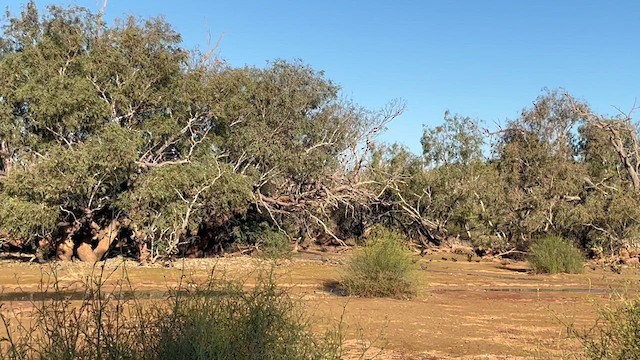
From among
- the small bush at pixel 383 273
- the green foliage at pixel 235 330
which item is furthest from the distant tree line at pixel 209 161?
the green foliage at pixel 235 330

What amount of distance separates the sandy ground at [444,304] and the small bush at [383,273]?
45 centimetres

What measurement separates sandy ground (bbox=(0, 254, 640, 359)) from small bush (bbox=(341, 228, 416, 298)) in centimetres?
45

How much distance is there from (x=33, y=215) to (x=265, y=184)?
1044 cm

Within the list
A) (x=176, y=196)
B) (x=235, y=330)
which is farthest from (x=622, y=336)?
(x=176, y=196)

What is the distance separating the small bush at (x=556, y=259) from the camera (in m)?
22.8

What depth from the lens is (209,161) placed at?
75.8 ft

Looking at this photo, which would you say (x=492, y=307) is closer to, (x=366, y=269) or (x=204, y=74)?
(x=366, y=269)

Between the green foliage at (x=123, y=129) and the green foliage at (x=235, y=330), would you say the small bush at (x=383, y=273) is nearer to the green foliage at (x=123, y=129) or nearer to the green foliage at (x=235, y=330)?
the green foliage at (x=123, y=129)

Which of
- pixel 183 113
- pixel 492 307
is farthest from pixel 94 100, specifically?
pixel 492 307

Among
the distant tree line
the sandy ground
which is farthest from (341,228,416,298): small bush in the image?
the distant tree line

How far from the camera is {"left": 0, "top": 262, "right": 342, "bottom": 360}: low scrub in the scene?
417 cm

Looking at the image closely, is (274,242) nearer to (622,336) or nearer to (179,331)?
(622,336)

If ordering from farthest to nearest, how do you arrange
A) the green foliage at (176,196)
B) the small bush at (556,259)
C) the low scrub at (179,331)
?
the small bush at (556,259) < the green foliage at (176,196) < the low scrub at (179,331)

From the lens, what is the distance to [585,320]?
39.7ft
